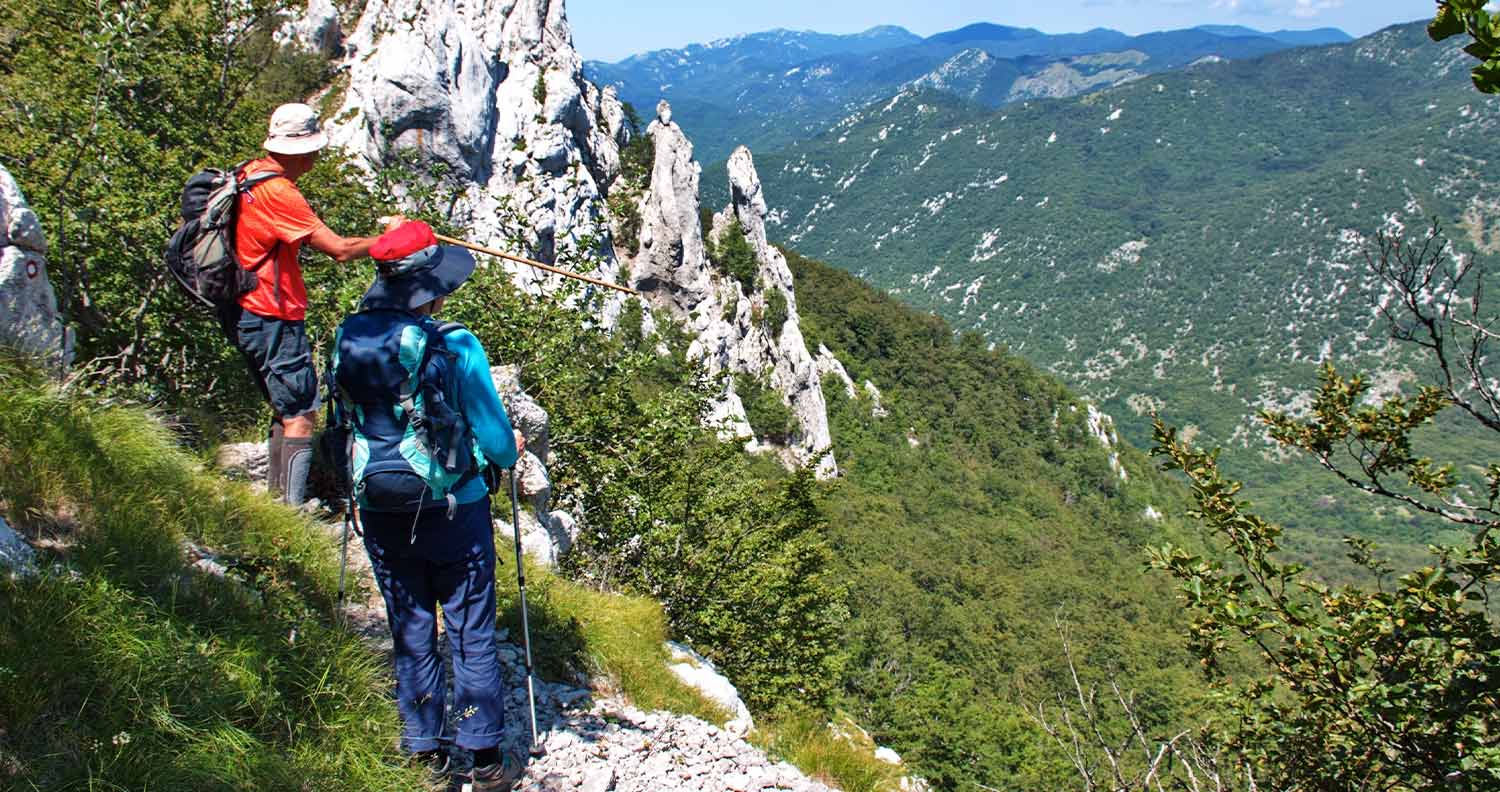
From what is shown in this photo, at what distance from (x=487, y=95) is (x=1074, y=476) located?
7131 cm

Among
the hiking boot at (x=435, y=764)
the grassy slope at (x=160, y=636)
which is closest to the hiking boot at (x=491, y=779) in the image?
the hiking boot at (x=435, y=764)

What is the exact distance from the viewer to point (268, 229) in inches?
143

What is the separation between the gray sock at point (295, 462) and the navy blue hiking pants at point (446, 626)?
159 cm

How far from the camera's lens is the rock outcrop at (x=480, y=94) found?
34.3 meters

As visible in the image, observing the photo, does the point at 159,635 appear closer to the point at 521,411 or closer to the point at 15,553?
the point at 15,553

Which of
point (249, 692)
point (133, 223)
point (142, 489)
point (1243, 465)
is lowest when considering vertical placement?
point (1243, 465)

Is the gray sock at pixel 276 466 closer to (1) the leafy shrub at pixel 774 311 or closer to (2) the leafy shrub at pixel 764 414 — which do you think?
(2) the leafy shrub at pixel 764 414

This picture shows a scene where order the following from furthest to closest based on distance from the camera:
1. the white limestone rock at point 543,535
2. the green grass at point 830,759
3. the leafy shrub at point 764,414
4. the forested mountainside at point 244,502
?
the leafy shrub at point 764,414 → the white limestone rock at point 543,535 → the green grass at point 830,759 → the forested mountainside at point 244,502

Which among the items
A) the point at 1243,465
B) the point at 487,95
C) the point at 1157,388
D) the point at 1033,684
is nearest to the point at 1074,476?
the point at 1033,684

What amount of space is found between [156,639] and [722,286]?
61238 millimetres

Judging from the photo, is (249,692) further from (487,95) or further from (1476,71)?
(487,95)

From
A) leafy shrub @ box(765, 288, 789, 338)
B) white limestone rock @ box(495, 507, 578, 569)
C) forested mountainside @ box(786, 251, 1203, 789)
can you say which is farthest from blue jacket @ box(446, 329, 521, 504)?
leafy shrub @ box(765, 288, 789, 338)

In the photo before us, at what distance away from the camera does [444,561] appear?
3.10 m

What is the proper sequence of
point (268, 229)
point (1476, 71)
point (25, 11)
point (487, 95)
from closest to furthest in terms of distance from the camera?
point (1476, 71)
point (268, 229)
point (25, 11)
point (487, 95)
